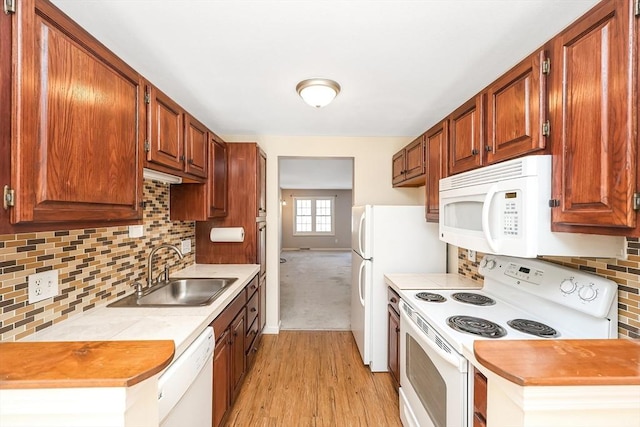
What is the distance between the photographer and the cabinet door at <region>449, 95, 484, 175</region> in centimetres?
161

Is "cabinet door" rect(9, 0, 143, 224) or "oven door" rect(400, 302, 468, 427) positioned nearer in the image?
"cabinet door" rect(9, 0, 143, 224)

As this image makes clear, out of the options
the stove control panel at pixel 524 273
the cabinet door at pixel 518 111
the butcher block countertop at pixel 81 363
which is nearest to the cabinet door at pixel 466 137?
the cabinet door at pixel 518 111

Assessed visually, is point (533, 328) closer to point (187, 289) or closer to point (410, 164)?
point (410, 164)

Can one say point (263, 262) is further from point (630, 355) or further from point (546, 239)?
point (630, 355)

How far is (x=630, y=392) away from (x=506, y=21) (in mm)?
1527

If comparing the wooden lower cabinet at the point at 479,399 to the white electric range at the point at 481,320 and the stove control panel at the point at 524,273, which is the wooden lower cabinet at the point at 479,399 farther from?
the stove control panel at the point at 524,273

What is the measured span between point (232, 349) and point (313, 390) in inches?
32.9

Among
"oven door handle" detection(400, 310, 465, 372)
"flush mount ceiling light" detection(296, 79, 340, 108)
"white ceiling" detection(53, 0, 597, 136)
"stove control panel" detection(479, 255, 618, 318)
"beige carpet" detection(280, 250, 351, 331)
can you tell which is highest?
"white ceiling" detection(53, 0, 597, 136)

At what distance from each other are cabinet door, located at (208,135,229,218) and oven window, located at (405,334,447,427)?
190 centimetres

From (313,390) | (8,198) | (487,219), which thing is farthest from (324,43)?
(313,390)

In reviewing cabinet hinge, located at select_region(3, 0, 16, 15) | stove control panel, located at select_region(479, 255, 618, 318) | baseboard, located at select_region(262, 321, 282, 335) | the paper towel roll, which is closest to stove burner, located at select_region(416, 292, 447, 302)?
stove control panel, located at select_region(479, 255, 618, 318)

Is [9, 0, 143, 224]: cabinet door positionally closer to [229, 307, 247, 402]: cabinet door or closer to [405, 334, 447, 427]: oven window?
[229, 307, 247, 402]: cabinet door

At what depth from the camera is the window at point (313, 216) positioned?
10206mm

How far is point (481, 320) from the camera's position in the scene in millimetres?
1483
